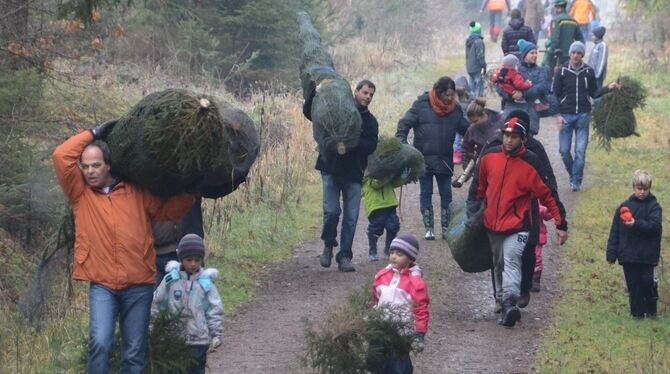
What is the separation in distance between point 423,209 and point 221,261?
8.72ft

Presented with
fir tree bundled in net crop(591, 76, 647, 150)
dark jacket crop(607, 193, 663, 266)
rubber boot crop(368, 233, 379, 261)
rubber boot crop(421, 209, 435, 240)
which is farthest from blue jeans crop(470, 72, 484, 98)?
dark jacket crop(607, 193, 663, 266)

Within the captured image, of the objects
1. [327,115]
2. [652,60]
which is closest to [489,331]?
[327,115]

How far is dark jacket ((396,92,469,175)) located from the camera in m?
12.7

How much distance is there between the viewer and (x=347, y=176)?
11008 mm

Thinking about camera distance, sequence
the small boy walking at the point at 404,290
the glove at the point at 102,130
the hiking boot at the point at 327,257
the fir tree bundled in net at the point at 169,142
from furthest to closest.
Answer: the hiking boot at the point at 327,257 < the small boy walking at the point at 404,290 < the glove at the point at 102,130 < the fir tree bundled in net at the point at 169,142

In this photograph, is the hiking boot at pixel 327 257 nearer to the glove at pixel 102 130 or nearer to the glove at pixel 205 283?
the glove at pixel 205 283

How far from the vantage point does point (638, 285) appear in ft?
32.7

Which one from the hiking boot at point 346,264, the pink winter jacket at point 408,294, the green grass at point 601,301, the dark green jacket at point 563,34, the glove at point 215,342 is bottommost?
the green grass at point 601,301

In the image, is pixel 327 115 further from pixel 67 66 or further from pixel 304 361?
pixel 67 66

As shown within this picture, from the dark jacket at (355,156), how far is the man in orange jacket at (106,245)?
4519mm

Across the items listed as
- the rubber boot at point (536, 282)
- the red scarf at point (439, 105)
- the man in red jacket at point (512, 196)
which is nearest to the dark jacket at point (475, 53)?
the red scarf at point (439, 105)

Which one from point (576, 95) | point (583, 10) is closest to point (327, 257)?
point (576, 95)

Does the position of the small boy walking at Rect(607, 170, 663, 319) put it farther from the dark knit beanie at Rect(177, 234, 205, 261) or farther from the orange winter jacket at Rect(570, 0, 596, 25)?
the orange winter jacket at Rect(570, 0, 596, 25)

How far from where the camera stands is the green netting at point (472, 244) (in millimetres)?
9695
